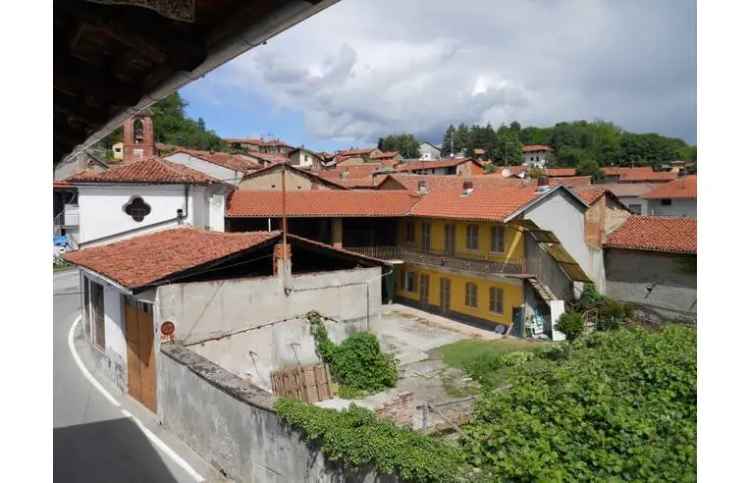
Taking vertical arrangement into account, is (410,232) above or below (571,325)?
above

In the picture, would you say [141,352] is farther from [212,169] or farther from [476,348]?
[212,169]

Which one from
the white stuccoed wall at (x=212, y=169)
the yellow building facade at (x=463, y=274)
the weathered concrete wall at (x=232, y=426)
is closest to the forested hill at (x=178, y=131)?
the white stuccoed wall at (x=212, y=169)

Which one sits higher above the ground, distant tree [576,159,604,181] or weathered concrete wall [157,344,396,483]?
distant tree [576,159,604,181]

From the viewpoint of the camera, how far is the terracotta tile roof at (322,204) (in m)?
26.4

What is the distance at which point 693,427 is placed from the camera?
6219 mm

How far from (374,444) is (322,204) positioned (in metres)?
22.3

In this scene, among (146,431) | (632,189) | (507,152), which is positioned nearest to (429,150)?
(507,152)

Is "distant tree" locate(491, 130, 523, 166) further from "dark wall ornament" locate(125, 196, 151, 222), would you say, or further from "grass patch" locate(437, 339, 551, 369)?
"dark wall ornament" locate(125, 196, 151, 222)

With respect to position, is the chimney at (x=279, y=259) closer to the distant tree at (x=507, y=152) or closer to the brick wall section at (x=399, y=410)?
the brick wall section at (x=399, y=410)

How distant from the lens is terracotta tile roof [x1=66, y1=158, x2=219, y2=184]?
18.8 metres

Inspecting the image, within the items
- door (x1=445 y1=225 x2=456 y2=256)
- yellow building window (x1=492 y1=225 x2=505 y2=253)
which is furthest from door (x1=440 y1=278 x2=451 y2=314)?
yellow building window (x1=492 y1=225 x2=505 y2=253)

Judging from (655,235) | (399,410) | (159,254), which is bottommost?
(399,410)

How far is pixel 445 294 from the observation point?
86.8ft
